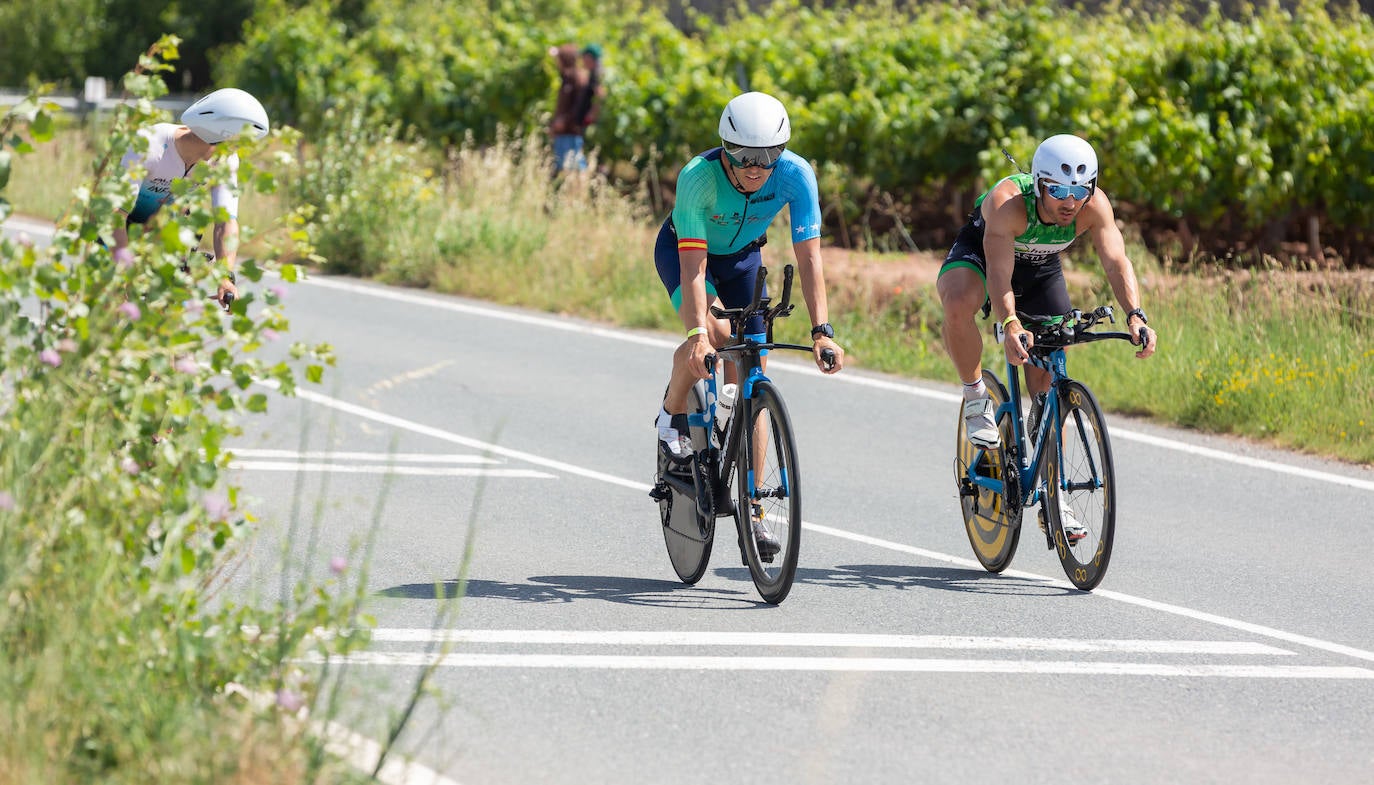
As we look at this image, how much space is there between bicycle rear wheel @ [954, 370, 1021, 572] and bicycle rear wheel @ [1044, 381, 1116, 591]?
0.18m

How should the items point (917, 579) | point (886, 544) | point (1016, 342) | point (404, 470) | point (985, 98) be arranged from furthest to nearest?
point (985, 98) < point (404, 470) < point (886, 544) < point (917, 579) < point (1016, 342)

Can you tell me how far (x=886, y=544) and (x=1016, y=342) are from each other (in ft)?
5.48

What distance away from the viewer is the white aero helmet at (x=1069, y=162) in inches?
280

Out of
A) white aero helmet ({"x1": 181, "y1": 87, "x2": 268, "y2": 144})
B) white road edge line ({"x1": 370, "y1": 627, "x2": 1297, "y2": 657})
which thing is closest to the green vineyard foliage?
white aero helmet ({"x1": 181, "y1": 87, "x2": 268, "y2": 144})

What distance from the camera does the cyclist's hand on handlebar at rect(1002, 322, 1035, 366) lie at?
7055 millimetres

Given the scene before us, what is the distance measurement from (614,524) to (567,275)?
8396mm

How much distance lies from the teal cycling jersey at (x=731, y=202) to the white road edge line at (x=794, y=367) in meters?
4.26

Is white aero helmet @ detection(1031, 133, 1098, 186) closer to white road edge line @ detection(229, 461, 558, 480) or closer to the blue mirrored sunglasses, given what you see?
the blue mirrored sunglasses

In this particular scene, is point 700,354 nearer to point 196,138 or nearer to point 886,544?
point 886,544

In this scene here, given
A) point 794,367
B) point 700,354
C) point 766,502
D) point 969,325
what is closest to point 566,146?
point 794,367

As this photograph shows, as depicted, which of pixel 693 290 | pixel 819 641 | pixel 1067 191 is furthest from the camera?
pixel 1067 191

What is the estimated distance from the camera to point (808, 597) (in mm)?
7340

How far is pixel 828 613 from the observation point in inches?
279

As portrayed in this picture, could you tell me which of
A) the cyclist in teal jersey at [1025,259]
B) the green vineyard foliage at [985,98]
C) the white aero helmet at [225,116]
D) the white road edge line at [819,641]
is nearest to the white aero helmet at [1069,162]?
the cyclist in teal jersey at [1025,259]
